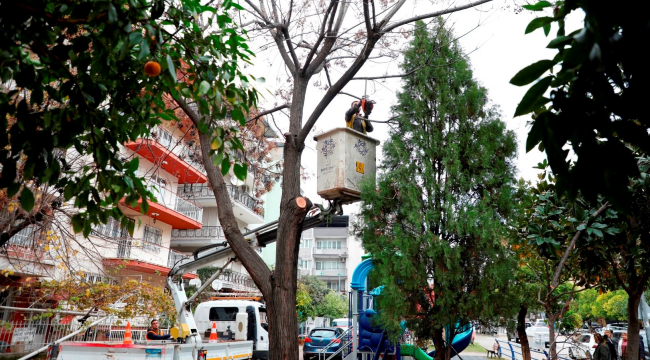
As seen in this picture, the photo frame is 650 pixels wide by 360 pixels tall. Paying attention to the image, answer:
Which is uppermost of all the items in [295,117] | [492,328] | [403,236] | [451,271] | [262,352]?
[295,117]

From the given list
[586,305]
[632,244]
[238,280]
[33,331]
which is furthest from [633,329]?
[586,305]

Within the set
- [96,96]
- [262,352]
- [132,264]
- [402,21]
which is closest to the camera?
[96,96]

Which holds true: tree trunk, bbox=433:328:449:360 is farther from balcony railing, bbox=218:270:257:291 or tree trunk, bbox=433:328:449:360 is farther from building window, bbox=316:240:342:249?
building window, bbox=316:240:342:249

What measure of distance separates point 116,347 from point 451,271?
6768 millimetres

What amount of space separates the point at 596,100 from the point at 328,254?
6153cm

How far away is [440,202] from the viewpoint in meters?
7.45

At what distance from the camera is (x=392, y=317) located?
23.5 feet

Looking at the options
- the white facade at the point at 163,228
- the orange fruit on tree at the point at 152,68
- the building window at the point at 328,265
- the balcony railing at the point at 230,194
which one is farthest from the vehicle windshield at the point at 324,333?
the building window at the point at 328,265

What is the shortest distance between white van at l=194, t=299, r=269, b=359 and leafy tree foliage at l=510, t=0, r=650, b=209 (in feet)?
51.9

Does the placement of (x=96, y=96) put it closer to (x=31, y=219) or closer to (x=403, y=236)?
(x=403, y=236)

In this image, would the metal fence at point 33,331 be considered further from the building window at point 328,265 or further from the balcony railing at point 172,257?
the building window at point 328,265

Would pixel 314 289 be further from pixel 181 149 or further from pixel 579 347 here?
pixel 579 347

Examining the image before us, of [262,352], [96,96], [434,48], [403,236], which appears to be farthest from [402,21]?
[262,352]

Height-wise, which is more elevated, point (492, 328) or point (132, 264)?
point (132, 264)
